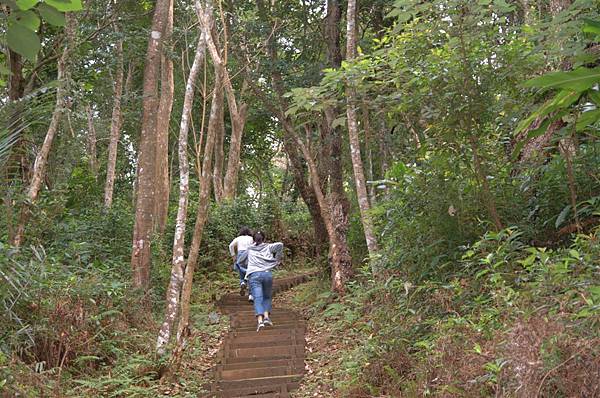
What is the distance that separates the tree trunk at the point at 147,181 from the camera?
10.7m

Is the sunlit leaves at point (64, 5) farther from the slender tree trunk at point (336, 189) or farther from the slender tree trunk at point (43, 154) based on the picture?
the slender tree trunk at point (336, 189)

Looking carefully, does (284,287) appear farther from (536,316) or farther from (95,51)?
(536,316)

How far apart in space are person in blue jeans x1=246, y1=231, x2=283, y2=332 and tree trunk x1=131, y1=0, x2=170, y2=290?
1883 millimetres

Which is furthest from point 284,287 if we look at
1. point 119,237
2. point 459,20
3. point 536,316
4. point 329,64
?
point 536,316

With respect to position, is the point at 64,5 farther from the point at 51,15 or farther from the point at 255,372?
the point at 255,372

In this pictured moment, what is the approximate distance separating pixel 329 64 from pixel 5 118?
27.4ft

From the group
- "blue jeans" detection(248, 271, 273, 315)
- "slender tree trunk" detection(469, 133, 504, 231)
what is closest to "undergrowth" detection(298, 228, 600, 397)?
"slender tree trunk" detection(469, 133, 504, 231)

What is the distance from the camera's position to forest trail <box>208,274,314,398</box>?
7.88 meters

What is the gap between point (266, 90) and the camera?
54.0 ft

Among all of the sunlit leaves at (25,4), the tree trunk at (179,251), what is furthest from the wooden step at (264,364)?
the sunlit leaves at (25,4)

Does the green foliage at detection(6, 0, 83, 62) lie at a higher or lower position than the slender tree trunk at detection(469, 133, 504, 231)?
higher

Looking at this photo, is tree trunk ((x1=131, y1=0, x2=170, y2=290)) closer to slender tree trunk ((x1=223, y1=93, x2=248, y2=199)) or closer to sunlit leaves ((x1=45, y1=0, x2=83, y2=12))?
slender tree trunk ((x1=223, y1=93, x2=248, y2=199))

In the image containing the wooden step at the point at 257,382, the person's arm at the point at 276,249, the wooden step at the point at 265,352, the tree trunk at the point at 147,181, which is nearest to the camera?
the wooden step at the point at 257,382

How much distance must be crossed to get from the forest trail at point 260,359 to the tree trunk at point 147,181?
A: 1906mm
